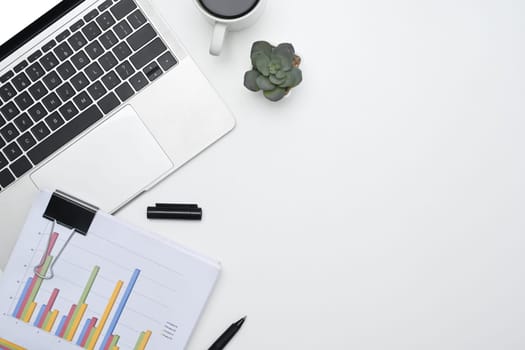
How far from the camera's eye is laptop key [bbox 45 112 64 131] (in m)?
Result: 0.79

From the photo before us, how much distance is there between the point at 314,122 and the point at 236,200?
16 cm

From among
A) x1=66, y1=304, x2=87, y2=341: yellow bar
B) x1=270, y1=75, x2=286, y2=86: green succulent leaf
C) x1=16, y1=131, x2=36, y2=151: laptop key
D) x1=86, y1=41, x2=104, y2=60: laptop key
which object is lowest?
x1=66, y1=304, x2=87, y2=341: yellow bar

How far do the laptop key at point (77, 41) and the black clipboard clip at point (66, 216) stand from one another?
0.20 meters

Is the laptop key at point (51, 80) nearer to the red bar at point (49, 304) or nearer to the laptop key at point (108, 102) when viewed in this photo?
the laptop key at point (108, 102)

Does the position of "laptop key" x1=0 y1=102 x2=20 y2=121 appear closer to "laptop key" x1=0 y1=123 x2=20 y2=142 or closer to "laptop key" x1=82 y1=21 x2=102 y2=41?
"laptop key" x1=0 y1=123 x2=20 y2=142

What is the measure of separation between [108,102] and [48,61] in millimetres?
98

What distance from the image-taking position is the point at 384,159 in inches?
33.0

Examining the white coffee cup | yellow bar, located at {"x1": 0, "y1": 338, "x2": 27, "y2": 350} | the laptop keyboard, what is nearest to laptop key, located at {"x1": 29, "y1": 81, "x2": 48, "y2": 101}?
the laptop keyboard

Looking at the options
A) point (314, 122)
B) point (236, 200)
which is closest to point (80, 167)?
point (236, 200)

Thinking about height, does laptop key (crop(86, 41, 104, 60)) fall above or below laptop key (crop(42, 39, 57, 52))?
above

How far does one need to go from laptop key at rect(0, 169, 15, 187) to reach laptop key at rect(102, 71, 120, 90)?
0.18 m

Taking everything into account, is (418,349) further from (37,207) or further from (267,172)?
(37,207)

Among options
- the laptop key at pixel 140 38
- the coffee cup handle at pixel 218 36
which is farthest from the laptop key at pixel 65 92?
the coffee cup handle at pixel 218 36

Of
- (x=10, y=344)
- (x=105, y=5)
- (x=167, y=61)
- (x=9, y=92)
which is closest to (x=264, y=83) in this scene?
(x=167, y=61)
